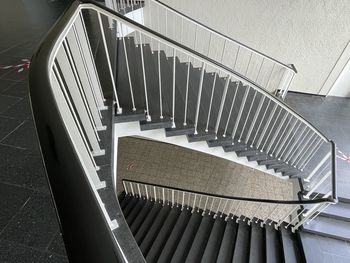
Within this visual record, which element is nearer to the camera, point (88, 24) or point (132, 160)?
point (88, 24)

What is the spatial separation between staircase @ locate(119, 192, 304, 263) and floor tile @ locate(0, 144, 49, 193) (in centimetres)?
191

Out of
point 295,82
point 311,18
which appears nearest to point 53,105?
point 311,18

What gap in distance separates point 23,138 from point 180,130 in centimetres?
146

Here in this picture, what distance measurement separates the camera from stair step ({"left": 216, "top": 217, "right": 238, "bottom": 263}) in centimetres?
279

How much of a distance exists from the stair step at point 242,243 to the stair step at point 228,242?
3.9 inches

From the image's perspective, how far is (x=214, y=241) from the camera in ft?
10.1

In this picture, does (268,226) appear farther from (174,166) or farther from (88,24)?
(88,24)

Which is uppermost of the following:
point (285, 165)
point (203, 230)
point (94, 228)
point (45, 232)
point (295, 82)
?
point (94, 228)

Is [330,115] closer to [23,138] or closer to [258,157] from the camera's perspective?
[258,157]

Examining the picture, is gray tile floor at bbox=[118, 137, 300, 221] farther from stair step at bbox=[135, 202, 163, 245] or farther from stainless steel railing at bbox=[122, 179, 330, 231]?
stair step at bbox=[135, 202, 163, 245]

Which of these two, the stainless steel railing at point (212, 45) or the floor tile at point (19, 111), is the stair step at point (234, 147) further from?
the stainless steel railing at point (212, 45)

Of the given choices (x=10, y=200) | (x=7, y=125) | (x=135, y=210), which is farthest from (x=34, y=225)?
(x=135, y=210)

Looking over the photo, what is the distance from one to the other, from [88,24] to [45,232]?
3.90 metres

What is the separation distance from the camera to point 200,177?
5297mm
